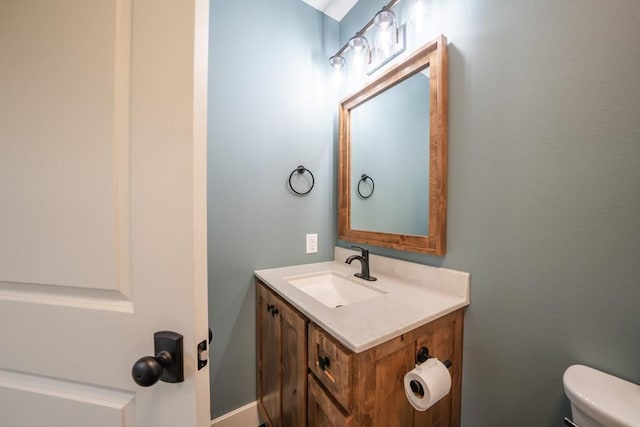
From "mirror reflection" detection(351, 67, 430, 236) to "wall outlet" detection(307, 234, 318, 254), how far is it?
285 mm

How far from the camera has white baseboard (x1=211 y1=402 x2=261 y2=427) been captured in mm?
1236

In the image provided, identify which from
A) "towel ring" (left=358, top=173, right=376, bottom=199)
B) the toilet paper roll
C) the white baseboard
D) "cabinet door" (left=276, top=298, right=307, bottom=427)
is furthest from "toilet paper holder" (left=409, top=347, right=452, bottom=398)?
the white baseboard

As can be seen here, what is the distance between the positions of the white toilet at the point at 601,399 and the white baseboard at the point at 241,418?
1426 millimetres

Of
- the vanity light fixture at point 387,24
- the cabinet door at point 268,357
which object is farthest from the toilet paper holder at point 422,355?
the vanity light fixture at point 387,24

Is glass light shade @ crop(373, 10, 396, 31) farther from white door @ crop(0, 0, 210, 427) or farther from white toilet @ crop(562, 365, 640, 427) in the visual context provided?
white toilet @ crop(562, 365, 640, 427)

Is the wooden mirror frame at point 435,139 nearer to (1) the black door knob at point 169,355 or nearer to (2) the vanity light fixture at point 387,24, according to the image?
(2) the vanity light fixture at point 387,24

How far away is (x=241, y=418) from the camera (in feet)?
4.22

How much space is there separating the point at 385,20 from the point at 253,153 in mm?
966

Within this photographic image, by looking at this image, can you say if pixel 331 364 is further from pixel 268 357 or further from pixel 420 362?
pixel 268 357

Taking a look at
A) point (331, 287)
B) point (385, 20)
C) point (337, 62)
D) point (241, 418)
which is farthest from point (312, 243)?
point (385, 20)

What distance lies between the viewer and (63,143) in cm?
47

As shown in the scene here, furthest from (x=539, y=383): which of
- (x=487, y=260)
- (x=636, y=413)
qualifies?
(x=487, y=260)

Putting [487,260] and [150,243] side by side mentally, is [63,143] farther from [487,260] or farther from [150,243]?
[487,260]

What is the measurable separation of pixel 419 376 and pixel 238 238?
1038 mm
